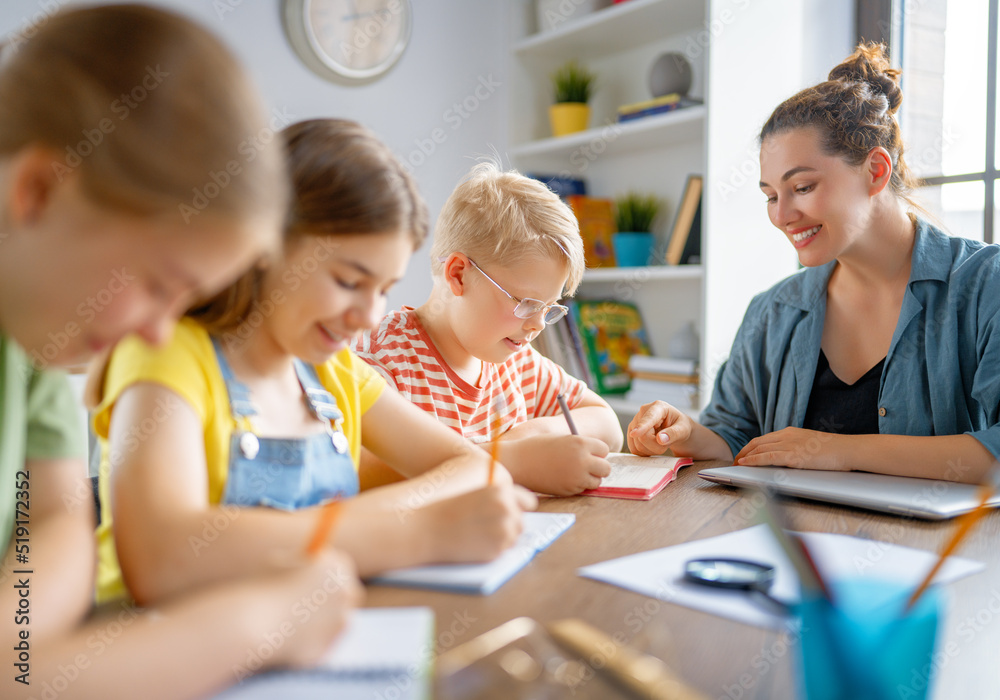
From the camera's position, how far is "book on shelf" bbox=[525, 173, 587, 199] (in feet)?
9.74

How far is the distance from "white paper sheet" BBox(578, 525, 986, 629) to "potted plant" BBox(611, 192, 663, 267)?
1938 millimetres

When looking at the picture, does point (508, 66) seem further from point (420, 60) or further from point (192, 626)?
point (192, 626)

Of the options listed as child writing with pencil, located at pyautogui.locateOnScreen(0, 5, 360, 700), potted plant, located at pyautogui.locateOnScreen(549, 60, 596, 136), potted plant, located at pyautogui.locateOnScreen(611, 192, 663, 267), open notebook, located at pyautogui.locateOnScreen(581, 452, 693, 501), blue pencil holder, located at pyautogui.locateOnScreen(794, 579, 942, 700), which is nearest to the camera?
blue pencil holder, located at pyautogui.locateOnScreen(794, 579, 942, 700)

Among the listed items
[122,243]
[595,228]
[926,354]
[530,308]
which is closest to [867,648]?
[122,243]

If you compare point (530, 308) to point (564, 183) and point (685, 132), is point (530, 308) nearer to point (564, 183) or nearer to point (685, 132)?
point (685, 132)

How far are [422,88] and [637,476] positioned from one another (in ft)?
6.79

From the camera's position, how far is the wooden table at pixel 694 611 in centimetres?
56

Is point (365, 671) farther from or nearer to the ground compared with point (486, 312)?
nearer to the ground

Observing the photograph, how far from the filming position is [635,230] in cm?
282

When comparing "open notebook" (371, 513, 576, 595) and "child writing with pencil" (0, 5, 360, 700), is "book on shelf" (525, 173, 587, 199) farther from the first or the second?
"child writing with pencil" (0, 5, 360, 700)

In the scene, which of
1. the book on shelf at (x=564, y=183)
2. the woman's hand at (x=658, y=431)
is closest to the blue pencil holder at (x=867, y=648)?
the woman's hand at (x=658, y=431)

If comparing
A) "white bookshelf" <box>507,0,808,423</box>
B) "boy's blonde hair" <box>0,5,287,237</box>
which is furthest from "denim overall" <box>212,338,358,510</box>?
"white bookshelf" <box>507,0,808,423</box>

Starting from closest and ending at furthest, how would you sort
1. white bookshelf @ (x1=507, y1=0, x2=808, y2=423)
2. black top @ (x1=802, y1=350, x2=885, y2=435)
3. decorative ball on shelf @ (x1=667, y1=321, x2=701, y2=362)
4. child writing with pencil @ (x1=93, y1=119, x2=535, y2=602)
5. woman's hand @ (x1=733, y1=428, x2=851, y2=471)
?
child writing with pencil @ (x1=93, y1=119, x2=535, y2=602)
woman's hand @ (x1=733, y1=428, x2=851, y2=471)
black top @ (x1=802, y1=350, x2=885, y2=435)
white bookshelf @ (x1=507, y1=0, x2=808, y2=423)
decorative ball on shelf @ (x1=667, y1=321, x2=701, y2=362)

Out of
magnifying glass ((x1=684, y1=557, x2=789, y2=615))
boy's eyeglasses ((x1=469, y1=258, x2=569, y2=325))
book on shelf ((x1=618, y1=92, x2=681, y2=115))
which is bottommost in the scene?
magnifying glass ((x1=684, y1=557, x2=789, y2=615))
